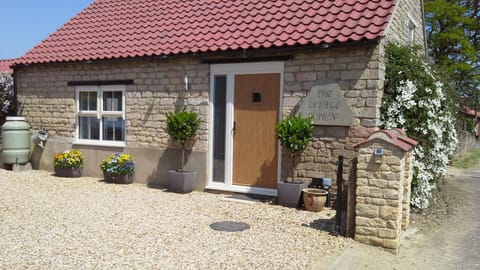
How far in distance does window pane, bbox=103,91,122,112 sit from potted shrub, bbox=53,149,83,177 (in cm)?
144

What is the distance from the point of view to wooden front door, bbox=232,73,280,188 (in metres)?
7.98

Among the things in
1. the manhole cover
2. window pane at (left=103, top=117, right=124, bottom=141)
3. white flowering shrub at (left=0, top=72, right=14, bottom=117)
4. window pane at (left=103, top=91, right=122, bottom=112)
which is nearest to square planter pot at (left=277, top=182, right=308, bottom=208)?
the manhole cover

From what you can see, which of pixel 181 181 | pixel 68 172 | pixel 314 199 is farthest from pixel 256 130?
pixel 68 172

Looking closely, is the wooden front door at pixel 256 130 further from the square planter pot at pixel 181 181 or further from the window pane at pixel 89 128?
the window pane at pixel 89 128

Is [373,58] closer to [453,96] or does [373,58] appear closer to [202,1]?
[453,96]

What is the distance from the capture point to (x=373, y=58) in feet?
22.6

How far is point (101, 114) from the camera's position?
1026cm

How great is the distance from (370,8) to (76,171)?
7956mm

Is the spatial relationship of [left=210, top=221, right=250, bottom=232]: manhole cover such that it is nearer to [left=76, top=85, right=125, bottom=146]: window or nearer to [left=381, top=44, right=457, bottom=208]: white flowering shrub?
[left=381, top=44, right=457, bottom=208]: white flowering shrub

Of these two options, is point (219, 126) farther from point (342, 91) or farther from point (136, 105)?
point (342, 91)

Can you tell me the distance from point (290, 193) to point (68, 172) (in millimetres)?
6090

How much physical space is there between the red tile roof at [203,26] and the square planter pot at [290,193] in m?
2.63

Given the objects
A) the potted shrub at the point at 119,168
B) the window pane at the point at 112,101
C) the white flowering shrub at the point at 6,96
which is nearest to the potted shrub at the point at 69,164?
the potted shrub at the point at 119,168

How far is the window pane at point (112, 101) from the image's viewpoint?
394 inches
